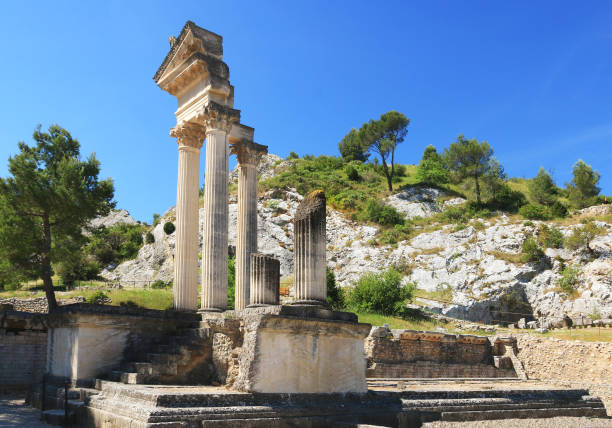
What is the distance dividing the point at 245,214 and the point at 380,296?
1811 cm

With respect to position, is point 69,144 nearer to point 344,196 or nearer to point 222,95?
point 222,95

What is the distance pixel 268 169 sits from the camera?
227ft

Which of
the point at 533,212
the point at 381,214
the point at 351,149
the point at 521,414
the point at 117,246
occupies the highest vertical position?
the point at 351,149

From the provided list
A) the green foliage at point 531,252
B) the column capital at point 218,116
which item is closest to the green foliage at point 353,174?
the green foliage at point 531,252

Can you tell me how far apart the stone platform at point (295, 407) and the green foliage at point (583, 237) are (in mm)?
29239

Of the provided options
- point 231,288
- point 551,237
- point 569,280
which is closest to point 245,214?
point 231,288

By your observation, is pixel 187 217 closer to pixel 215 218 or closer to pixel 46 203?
pixel 215 218

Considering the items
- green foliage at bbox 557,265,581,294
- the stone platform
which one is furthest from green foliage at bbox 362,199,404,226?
the stone platform

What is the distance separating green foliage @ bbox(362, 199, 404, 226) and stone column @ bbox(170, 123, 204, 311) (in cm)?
3652

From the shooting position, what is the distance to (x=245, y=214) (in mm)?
13523

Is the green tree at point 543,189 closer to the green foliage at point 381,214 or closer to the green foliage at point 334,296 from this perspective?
the green foliage at point 381,214

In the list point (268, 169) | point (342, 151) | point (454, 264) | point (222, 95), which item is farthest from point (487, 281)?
point (342, 151)

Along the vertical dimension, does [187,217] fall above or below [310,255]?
above

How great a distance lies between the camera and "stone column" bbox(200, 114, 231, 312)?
Result: 11.9m
